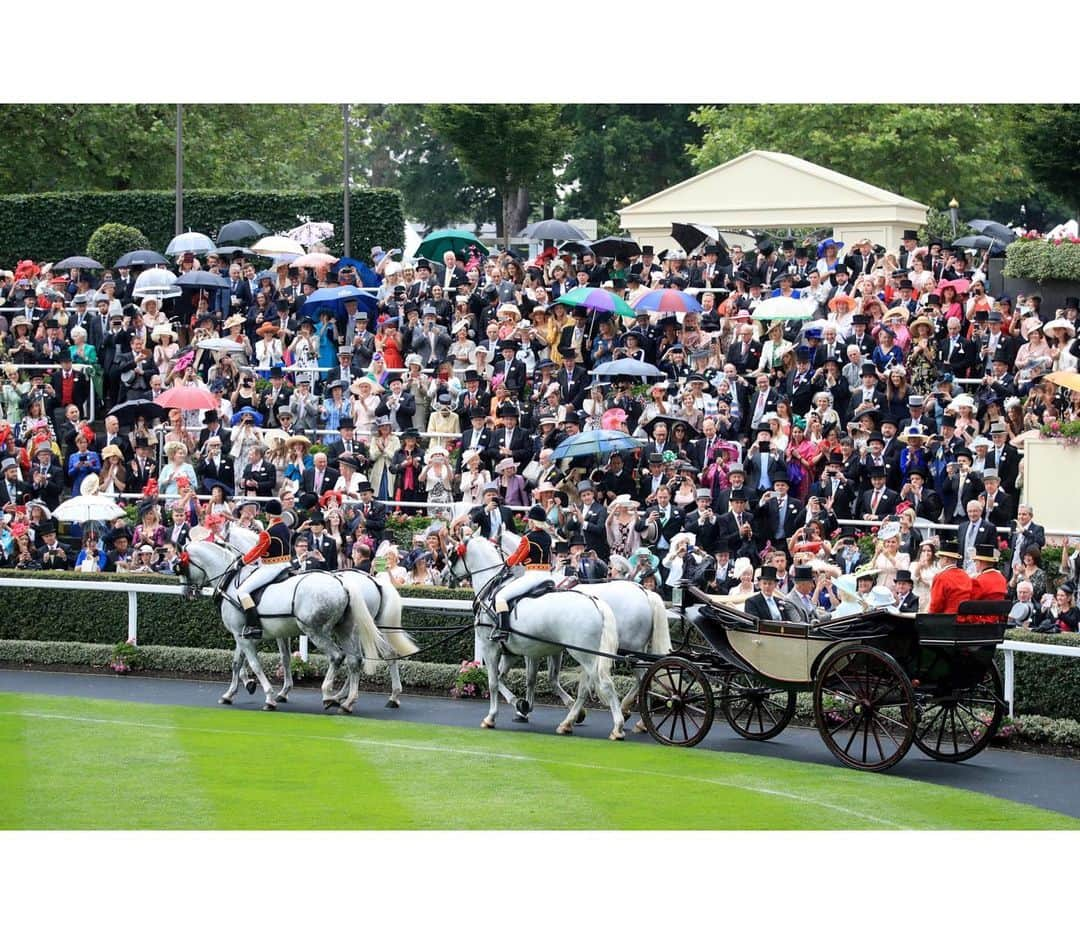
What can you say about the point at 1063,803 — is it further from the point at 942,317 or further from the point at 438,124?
the point at 438,124

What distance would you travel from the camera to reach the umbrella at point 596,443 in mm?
19531

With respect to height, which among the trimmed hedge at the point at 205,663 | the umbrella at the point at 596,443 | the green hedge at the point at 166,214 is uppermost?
the green hedge at the point at 166,214

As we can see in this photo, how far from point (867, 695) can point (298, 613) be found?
577 centimetres

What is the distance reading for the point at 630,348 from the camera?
22.3m

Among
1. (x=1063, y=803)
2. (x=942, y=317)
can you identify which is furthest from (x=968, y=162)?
(x=1063, y=803)

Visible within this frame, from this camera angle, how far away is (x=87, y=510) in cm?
2081

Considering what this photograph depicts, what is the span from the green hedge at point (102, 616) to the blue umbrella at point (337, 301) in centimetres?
644

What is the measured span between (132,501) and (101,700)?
18.8ft

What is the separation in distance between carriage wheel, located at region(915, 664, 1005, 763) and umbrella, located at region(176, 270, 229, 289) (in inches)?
594

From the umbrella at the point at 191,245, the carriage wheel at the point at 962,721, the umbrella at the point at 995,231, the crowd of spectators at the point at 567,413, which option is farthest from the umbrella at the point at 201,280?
the carriage wheel at the point at 962,721

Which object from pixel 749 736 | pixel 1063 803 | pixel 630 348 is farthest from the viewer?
pixel 630 348

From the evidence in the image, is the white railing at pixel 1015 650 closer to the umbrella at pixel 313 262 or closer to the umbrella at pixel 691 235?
the umbrella at pixel 691 235

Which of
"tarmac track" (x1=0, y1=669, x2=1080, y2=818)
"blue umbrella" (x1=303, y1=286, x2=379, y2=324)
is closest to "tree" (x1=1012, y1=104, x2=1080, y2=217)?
"blue umbrella" (x1=303, y1=286, x2=379, y2=324)

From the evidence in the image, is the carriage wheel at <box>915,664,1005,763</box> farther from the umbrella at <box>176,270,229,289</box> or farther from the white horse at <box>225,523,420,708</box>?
the umbrella at <box>176,270,229,289</box>
